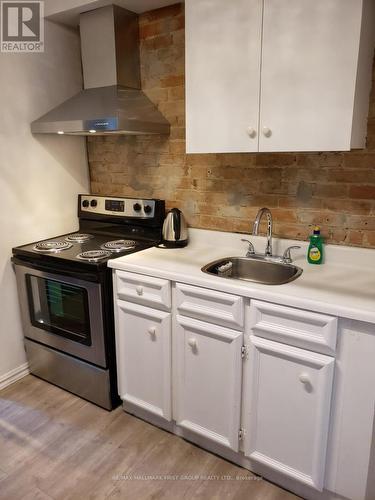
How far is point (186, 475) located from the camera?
70.5 inches

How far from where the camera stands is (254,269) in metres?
2.10

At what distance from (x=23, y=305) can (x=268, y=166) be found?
67.5 inches

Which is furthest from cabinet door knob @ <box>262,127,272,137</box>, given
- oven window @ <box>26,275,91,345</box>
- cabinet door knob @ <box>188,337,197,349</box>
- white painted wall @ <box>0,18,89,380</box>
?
white painted wall @ <box>0,18,89,380</box>

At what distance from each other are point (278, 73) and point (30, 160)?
5.20 ft

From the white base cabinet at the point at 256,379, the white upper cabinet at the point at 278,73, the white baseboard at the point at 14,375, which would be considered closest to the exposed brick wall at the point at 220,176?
the white upper cabinet at the point at 278,73

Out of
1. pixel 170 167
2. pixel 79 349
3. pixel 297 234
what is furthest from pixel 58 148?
pixel 297 234

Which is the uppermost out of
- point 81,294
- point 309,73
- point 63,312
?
point 309,73

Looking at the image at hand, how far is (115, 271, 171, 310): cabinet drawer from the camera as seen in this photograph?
184 cm

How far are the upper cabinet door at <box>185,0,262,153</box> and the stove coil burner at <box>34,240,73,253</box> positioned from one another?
3.38ft

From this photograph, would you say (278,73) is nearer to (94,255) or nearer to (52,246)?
(94,255)

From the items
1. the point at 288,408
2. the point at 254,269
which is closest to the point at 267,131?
the point at 254,269

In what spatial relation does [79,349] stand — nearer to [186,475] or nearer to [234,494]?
[186,475]

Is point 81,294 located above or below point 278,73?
below

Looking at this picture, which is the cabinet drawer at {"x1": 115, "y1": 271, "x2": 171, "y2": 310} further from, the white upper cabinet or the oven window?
the white upper cabinet
